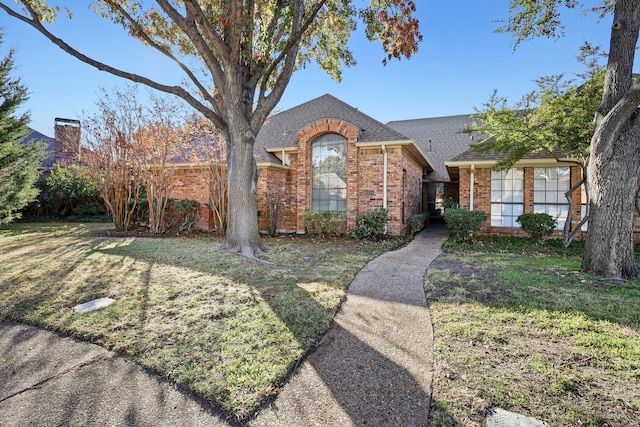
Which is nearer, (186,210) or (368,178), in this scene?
(368,178)

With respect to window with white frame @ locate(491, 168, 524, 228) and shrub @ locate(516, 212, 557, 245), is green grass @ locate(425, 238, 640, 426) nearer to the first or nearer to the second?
shrub @ locate(516, 212, 557, 245)

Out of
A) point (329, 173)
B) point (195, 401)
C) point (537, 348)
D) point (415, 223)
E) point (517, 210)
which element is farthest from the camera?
point (415, 223)

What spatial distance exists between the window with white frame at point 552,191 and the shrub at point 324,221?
7169mm

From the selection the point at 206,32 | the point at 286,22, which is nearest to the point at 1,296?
the point at 206,32

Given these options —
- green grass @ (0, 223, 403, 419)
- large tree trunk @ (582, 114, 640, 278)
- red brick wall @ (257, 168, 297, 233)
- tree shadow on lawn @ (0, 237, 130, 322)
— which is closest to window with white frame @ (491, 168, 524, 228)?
large tree trunk @ (582, 114, 640, 278)

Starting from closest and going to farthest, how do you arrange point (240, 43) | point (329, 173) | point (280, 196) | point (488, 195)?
point (240, 43)
point (488, 195)
point (329, 173)
point (280, 196)

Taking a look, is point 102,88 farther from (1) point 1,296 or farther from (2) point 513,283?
(2) point 513,283

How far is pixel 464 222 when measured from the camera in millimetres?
10352

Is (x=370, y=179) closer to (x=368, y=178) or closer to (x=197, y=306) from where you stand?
(x=368, y=178)

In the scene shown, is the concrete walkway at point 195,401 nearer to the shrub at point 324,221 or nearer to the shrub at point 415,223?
the shrub at point 324,221

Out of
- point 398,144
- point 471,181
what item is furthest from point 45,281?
point 471,181

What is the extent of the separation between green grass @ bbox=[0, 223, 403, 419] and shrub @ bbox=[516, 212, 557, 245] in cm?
641

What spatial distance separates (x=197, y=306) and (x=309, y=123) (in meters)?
10.4

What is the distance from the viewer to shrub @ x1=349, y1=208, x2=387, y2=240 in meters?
10.6
